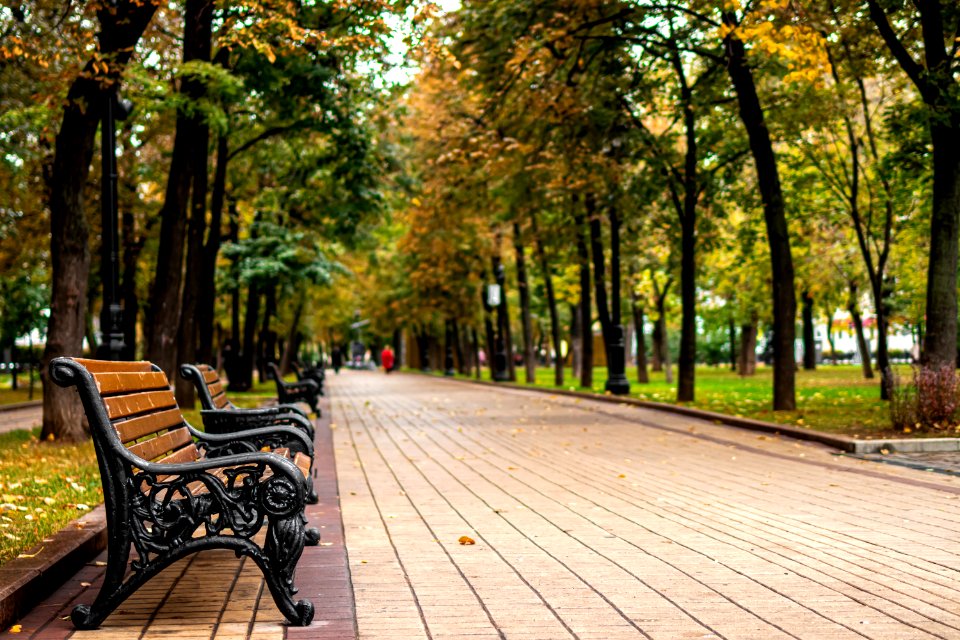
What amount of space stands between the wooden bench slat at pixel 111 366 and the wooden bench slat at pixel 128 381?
0.17 ft

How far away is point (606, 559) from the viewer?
6.33 metres

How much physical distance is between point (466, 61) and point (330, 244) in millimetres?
16259

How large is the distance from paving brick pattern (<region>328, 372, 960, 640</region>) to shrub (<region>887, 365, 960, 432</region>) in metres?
1.15

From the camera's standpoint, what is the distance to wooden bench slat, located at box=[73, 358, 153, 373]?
5203mm

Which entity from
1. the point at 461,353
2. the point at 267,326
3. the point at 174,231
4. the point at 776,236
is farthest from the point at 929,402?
the point at 461,353

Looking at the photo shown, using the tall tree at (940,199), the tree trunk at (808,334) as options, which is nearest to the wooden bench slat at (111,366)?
the tall tree at (940,199)

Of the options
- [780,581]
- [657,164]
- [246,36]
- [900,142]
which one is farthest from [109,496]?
[657,164]

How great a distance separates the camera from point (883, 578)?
18.7ft

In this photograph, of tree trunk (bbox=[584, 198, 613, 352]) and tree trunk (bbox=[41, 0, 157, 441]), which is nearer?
tree trunk (bbox=[41, 0, 157, 441])

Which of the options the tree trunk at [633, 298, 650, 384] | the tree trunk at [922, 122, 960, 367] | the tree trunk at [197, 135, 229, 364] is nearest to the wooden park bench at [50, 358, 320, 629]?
the tree trunk at [922, 122, 960, 367]

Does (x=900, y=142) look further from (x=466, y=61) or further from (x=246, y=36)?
(x=246, y=36)

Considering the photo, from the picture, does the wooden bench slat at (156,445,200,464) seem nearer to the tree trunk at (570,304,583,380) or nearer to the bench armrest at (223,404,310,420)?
the bench armrest at (223,404,310,420)

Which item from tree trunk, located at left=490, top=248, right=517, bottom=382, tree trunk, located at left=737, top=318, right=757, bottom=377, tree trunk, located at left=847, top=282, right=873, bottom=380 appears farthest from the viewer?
tree trunk, located at left=737, top=318, right=757, bottom=377

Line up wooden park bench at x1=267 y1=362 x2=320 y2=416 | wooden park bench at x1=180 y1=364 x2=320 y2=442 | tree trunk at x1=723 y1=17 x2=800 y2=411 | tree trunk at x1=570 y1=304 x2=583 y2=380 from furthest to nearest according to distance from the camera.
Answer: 1. tree trunk at x1=570 y1=304 x2=583 y2=380
2. tree trunk at x1=723 y1=17 x2=800 y2=411
3. wooden park bench at x1=267 y1=362 x2=320 y2=416
4. wooden park bench at x1=180 y1=364 x2=320 y2=442
